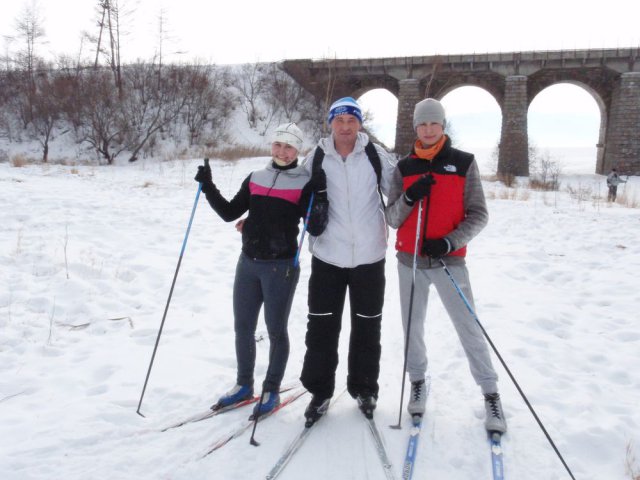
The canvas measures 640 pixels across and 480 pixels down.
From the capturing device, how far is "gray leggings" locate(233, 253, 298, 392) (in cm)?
260

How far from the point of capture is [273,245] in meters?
2.57

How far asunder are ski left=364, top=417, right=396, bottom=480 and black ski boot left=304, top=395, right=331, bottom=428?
26 cm

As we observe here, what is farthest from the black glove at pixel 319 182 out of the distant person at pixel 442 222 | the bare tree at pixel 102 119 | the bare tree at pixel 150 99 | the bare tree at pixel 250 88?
the bare tree at pixel 250 88

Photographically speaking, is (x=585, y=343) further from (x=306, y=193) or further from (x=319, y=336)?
(x=306, y=193)

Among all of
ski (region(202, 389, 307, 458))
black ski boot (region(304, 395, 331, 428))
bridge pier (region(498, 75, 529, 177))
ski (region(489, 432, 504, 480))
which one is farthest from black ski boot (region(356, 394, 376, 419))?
bridge pier (region(498, 75, 529, 177))

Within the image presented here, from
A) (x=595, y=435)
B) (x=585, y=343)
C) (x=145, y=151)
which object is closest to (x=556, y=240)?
(x=585, y=343)

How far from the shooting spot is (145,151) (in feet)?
68.5

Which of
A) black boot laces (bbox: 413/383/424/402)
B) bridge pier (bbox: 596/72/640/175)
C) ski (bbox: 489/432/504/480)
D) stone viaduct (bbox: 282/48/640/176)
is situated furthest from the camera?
stone viaduct (bbox: 282/48/640/176)

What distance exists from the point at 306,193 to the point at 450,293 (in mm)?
1016

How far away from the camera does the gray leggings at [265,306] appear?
2596 mm

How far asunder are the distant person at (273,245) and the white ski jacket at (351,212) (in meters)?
0.11

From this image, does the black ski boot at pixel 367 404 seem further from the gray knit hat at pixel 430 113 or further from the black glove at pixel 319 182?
the gray knit hat at pixel 430 113

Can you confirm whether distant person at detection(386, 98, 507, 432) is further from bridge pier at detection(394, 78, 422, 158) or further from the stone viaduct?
bridge pier at detection(394, 78, 422, 158)

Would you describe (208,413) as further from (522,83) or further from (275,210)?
(522,83)
